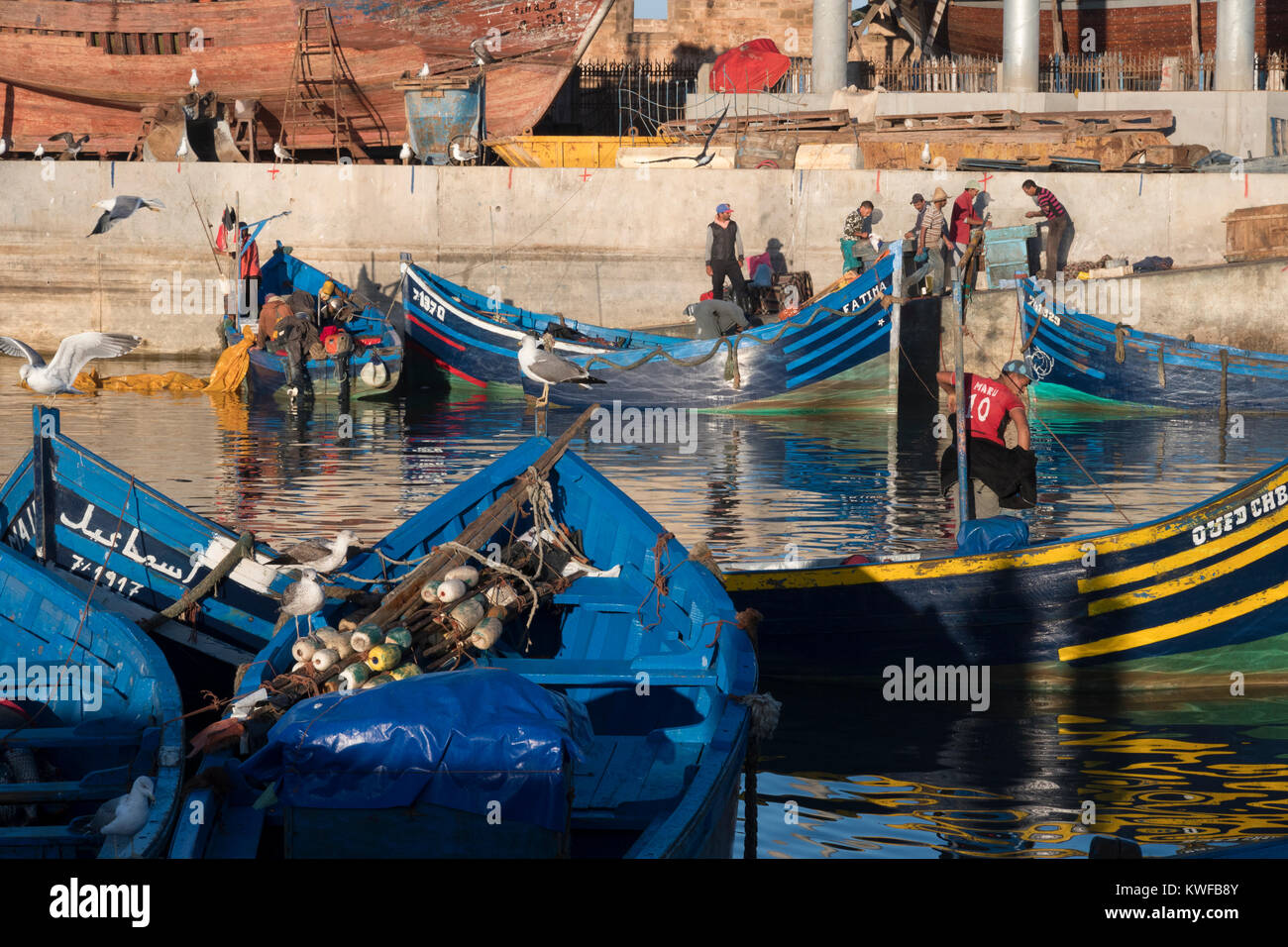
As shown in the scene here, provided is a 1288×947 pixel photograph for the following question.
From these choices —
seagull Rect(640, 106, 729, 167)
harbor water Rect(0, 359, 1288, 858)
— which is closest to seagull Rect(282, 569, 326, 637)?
harbor water Rect(0, 359, 1288, 858)

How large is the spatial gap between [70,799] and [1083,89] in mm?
27689

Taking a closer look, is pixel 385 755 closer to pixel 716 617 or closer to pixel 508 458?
pixel 716 617

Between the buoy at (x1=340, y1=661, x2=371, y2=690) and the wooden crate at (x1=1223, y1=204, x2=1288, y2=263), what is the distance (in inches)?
708

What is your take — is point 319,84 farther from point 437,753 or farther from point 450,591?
point 437,753

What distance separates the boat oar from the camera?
740 centimetres

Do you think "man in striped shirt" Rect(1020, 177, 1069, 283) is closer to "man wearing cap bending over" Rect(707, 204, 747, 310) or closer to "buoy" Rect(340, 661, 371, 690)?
"man wearing cap bending over" Rect(707, 204, 747, 310)

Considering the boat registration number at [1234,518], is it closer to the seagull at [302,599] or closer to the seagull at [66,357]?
the seagull at [302,599]

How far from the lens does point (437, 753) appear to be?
16.7 ft

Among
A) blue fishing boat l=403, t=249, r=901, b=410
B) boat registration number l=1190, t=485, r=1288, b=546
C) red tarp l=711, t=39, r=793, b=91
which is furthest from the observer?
red tarp l=711, t=39, r=793, b=91

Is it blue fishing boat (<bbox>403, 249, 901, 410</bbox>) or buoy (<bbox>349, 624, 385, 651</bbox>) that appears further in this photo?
blue fishing boat (<bbox>403, 249, 901, 410</bbox>)

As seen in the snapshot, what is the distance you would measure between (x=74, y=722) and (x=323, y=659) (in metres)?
1.33

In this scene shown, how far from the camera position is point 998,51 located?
3572 centimetres

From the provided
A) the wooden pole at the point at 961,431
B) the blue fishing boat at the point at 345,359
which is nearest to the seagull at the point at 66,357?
the blue fishing boat at the point at 345,359

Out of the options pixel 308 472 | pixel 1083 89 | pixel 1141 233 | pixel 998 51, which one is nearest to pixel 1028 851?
pixel 308 472
